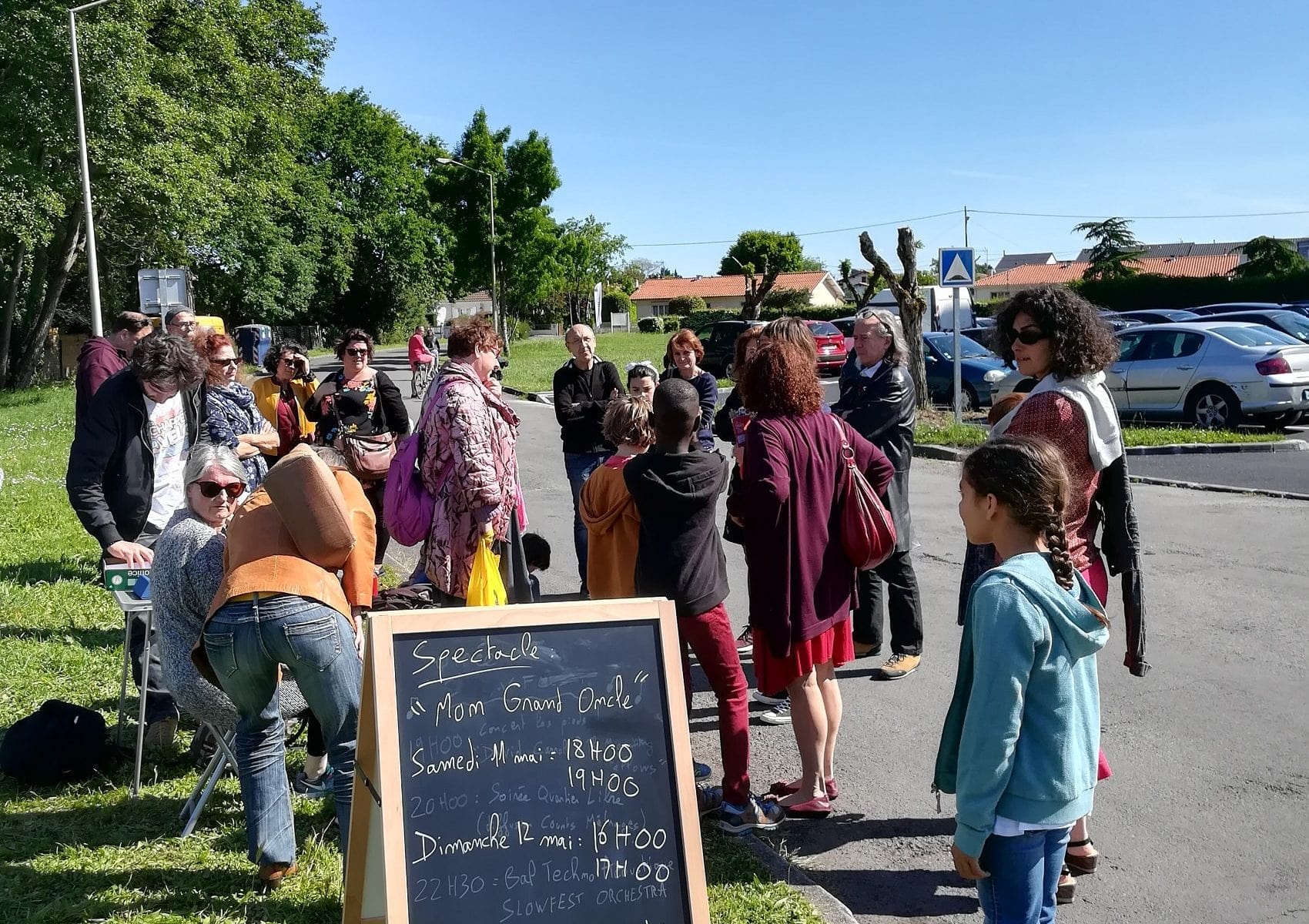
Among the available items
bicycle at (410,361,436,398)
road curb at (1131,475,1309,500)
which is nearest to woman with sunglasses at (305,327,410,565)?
road curb at (1131,475,1309,500)

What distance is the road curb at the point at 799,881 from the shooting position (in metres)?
3.68

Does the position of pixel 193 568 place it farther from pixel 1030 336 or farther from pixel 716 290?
pixel 716 290

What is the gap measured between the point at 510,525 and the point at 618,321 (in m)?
84.4

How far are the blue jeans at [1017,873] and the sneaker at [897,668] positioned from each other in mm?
3312

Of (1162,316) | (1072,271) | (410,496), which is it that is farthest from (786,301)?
(410,496)

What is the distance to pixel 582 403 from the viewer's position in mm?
7469

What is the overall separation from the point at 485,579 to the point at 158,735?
1.69 metres

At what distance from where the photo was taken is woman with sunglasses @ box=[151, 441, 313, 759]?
3.79 m

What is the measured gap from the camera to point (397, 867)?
→ 282 centimetres

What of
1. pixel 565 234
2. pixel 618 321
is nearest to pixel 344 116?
pixel 565 234

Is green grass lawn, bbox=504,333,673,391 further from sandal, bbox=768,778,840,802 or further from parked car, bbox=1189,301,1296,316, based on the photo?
sandal, bbox=768,778,840,802

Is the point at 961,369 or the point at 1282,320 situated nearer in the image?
the point at 961,369

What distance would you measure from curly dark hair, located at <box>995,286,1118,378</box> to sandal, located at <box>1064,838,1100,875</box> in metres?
1.68

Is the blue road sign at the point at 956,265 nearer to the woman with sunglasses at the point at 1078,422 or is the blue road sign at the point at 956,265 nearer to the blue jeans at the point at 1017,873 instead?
the woman with sunglasses at the point at 1078,422
